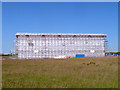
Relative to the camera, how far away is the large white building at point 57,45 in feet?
263

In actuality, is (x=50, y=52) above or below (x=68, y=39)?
below

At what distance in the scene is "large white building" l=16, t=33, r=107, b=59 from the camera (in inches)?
3152

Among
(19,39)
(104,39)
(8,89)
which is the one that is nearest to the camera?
(8,89)

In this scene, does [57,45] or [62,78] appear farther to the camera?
[57,45]

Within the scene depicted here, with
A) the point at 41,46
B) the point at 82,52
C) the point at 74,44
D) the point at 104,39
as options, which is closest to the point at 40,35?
the point at 41,46

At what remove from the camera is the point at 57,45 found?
8400cm

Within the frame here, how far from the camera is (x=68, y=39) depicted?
85.3m

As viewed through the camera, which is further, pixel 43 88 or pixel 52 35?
pixel 52 35

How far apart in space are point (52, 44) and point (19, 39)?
1800 cm

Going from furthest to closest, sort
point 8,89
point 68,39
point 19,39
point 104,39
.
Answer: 1. point 104,39
2. point 68,39
3. point 19,39
4. point 8,89

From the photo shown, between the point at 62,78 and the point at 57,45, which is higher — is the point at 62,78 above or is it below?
below

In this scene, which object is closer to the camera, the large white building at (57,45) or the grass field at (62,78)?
the grass field at (62,78)

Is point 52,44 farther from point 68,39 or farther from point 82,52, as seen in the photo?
point 82,52

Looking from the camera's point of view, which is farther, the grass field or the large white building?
the large white building
